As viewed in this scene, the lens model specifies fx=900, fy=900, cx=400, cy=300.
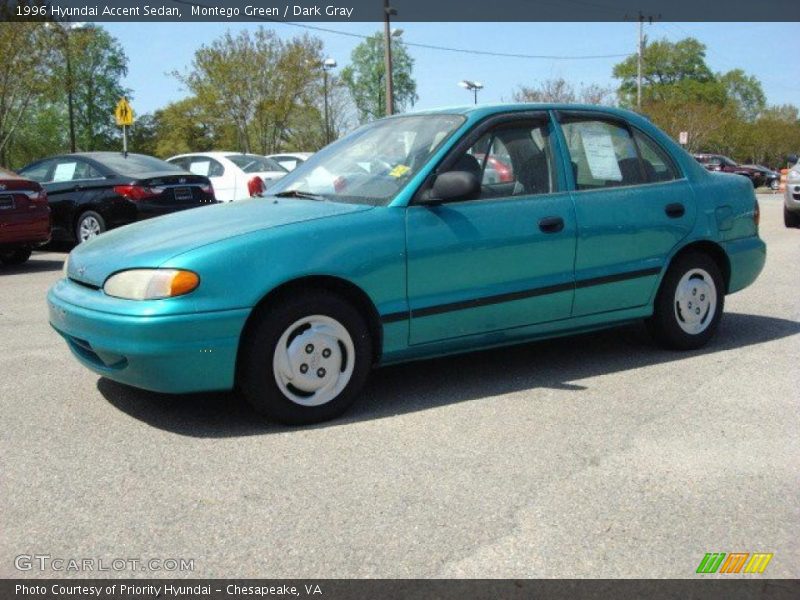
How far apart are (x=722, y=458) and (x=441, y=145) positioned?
2129 millimetres

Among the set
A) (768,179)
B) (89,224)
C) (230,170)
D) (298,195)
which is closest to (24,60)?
(230,170)

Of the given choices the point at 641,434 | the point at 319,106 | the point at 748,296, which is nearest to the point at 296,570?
the point at 641,434

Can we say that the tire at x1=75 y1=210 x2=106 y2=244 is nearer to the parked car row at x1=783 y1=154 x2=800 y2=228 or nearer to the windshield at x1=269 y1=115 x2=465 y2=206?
the windshield at x1=269 y1=115 x2=465 y2=206

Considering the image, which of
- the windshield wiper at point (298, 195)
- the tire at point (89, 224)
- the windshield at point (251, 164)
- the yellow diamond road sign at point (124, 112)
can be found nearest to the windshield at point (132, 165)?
the tire at point (89, 224)

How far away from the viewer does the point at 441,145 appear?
4.80 meters

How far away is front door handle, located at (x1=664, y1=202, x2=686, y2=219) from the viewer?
5.55 m

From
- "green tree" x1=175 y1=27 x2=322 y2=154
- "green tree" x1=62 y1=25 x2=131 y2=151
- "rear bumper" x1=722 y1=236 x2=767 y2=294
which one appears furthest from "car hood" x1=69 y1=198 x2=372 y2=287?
"green tree" x1=62 y1=25 x2=131 y2=151

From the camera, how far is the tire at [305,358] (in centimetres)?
414

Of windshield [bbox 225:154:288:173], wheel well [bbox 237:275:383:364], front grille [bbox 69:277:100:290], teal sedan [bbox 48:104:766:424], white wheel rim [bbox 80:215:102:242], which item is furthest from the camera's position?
windshield [bbox 225:154:288:173]

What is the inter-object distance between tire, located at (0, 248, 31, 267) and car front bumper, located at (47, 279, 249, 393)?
7.66 m

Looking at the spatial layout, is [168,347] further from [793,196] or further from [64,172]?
[793,196]

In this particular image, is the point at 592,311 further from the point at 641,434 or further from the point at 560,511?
the point at 560,511

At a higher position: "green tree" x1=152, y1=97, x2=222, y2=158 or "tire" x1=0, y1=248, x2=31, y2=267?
"green tree" x1=152, y1=97, x2=222, y2=158

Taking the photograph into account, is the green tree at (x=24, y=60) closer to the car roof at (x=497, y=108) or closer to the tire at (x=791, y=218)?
the tire at (x=791, y=218)
